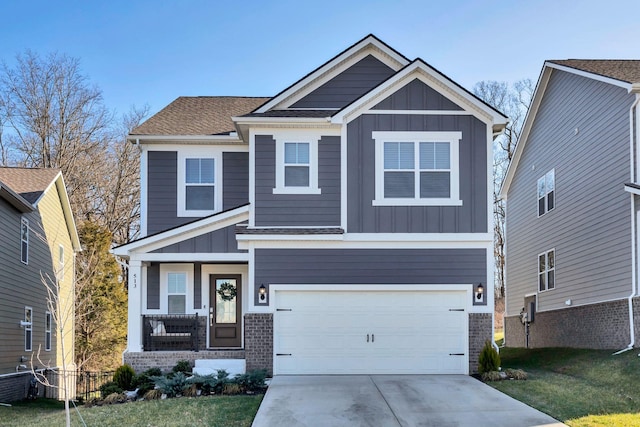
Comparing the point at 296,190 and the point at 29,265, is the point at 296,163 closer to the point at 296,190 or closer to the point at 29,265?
the point at 296,190

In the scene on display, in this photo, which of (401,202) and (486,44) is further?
(486,44)

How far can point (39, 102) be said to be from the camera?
93.1 feet

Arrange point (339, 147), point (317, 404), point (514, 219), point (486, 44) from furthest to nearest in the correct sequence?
1. point (514, 219)
2. point (486, 44)
3. point (339, 147)
4. point (317, 404)

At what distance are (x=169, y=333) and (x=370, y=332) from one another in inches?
185

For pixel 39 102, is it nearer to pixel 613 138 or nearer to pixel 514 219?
pixel 514 219

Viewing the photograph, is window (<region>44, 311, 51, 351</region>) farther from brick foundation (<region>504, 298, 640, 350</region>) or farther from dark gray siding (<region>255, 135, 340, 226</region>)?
brick foundation (<region>504, 298, 640, 350</region>)

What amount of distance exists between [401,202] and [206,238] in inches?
178

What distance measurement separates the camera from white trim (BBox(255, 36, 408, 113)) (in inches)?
616

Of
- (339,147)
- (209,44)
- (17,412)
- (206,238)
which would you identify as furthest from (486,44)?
(17,412)

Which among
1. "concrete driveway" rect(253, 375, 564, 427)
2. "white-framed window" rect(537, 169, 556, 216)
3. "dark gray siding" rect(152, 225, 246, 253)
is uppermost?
"white-framed window" rect(537, 169, 556, 216)

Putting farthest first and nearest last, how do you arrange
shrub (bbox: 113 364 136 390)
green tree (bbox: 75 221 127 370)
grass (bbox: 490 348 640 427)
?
green tree (bbox: 75 221 127 370), shrub (bbox: 113 364 136 390), grass (bbox: 490 348 640 427)

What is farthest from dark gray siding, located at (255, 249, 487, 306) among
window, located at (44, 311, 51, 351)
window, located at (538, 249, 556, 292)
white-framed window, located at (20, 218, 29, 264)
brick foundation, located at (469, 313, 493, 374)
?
window, located at (44, 311, 51, 351)

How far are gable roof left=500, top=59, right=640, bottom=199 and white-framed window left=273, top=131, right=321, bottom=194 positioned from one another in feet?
22.7

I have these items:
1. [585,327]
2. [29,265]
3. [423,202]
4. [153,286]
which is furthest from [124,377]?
[585,327]
